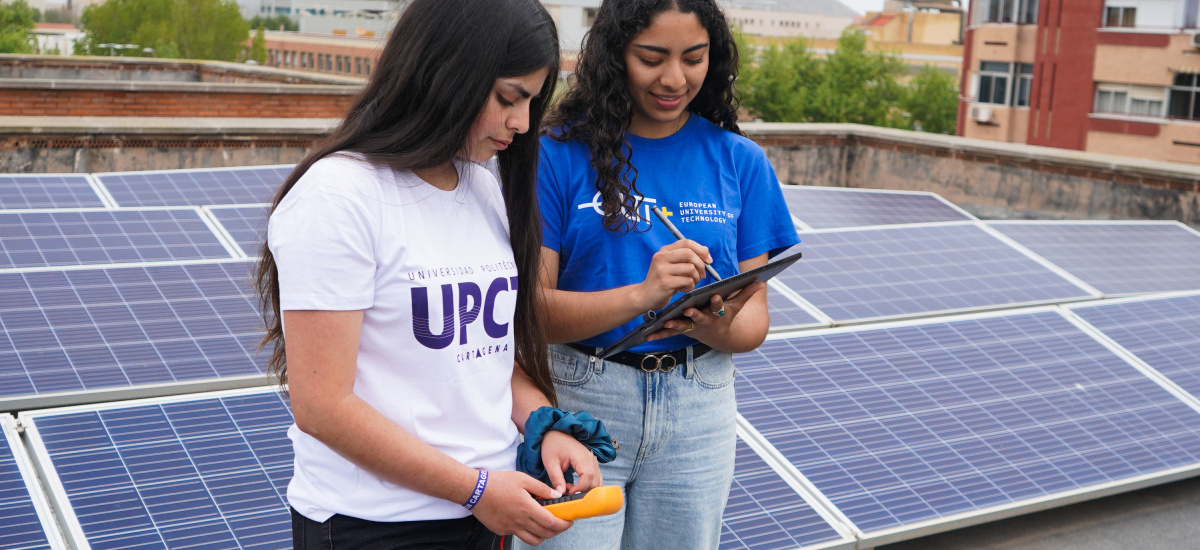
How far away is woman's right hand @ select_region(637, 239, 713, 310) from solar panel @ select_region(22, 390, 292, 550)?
139 cm

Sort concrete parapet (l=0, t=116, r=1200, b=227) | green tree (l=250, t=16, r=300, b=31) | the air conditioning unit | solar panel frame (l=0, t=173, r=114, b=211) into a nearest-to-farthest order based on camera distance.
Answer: solar panel frame (l=0, t=173, r=114, b=211)
concrete parapet (l=0, t=116, r=1200, b=227)
the air conditioning unit
green tree (l=250, t=16, r=300, b=31)

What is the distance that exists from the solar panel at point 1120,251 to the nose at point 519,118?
4.86 meters

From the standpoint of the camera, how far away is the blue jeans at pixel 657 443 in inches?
92.7

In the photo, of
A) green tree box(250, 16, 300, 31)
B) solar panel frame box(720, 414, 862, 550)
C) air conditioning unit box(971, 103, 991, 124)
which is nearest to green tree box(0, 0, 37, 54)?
air conditioning unit box(971, 103, 991, 124)

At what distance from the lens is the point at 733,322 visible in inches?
92.9

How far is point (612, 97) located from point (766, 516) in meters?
1.61

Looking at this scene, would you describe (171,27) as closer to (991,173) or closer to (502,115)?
(991,173)

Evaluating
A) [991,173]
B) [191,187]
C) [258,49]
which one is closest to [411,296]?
[191,187]

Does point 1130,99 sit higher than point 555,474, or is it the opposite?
A: point 1130,99

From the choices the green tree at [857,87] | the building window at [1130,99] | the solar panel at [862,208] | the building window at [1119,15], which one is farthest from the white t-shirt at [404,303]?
the green tree at [857,87]

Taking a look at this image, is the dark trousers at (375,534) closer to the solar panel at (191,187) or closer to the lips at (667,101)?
the lips at (667,101)

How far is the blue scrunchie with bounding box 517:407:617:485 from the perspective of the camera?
6.53 feet

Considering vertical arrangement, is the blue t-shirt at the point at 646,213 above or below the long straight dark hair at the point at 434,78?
below

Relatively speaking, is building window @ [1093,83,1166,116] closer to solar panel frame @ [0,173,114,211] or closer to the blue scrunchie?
solar panel frame @ [0,173,114,211]
